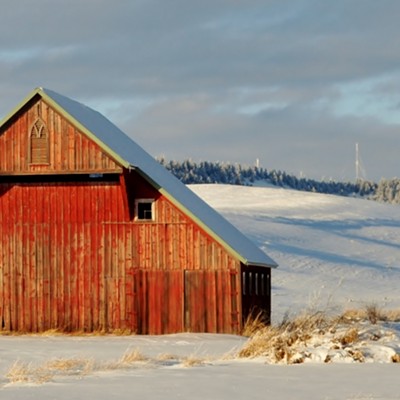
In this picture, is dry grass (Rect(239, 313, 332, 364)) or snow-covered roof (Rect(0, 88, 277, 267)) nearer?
dry grass (Rect(239, 313, 332, 364))

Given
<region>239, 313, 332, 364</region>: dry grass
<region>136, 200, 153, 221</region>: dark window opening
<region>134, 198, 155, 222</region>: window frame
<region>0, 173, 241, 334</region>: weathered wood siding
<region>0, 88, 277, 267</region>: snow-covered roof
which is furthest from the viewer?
<region>136, 200, 153, 221</region>: dark window opening

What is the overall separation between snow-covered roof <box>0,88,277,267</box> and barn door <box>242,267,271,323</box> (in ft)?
1.77

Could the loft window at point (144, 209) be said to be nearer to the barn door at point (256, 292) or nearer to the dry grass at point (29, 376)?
the barn door at point (256, 292)

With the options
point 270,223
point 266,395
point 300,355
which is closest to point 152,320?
point 300,355

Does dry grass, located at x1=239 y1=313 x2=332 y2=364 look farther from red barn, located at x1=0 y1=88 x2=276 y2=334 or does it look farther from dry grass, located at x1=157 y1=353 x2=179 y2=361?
red barn, located at x1=0 y1=88 x2=276 y2=334

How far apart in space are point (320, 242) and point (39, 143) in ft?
174

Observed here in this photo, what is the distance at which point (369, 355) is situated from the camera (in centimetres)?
2342

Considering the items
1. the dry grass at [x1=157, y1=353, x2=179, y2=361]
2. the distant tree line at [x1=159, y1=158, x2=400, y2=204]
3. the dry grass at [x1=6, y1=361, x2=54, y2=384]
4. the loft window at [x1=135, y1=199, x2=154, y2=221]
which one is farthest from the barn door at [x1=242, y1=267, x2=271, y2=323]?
the distant tree line at [x1=159, y1=158, x2=400, y2=204]

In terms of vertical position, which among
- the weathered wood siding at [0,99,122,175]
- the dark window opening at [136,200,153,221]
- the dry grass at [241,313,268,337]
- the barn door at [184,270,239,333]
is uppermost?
the weathered wood siding at [0,99,122,175]

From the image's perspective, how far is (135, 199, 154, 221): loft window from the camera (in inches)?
1517

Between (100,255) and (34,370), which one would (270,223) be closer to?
(100,255)

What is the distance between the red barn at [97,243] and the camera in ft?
124

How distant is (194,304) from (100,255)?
3.70 meters

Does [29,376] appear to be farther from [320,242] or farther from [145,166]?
[320,242]
